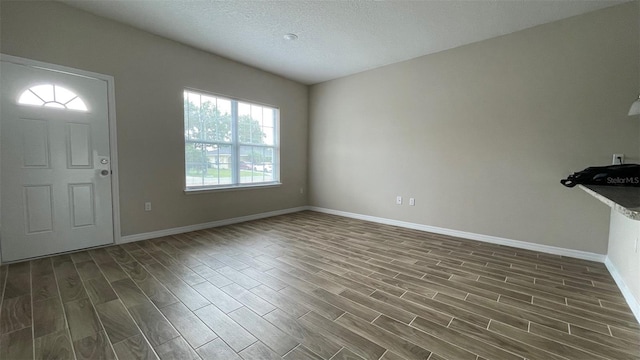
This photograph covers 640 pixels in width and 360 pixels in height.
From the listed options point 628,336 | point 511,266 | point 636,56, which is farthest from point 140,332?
point 636,56

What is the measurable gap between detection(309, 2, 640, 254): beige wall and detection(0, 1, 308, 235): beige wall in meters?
2.41

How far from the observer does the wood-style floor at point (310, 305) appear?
1.48 metres

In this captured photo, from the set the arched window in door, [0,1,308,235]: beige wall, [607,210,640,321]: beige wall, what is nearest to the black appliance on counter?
[607,210,640,321]: beige wall

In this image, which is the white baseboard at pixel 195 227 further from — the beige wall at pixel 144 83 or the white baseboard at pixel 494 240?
the white baseboard at pixel 494 240

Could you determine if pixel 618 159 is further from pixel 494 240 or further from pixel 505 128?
pixel 494 240

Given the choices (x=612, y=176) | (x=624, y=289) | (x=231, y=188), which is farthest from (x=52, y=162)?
(x=624, y=289)

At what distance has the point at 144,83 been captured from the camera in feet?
11.1

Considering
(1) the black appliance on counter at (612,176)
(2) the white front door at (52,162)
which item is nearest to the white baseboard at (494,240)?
(1) the black appliance on counter at (612,176)

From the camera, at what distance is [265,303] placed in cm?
194

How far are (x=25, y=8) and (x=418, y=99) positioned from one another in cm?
478

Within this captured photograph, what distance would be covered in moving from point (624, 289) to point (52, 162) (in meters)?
5.59

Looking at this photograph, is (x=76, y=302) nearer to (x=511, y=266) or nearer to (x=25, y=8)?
(x=25, y=8)

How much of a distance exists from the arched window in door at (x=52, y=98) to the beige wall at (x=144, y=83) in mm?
295

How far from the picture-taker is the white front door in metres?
2.54
